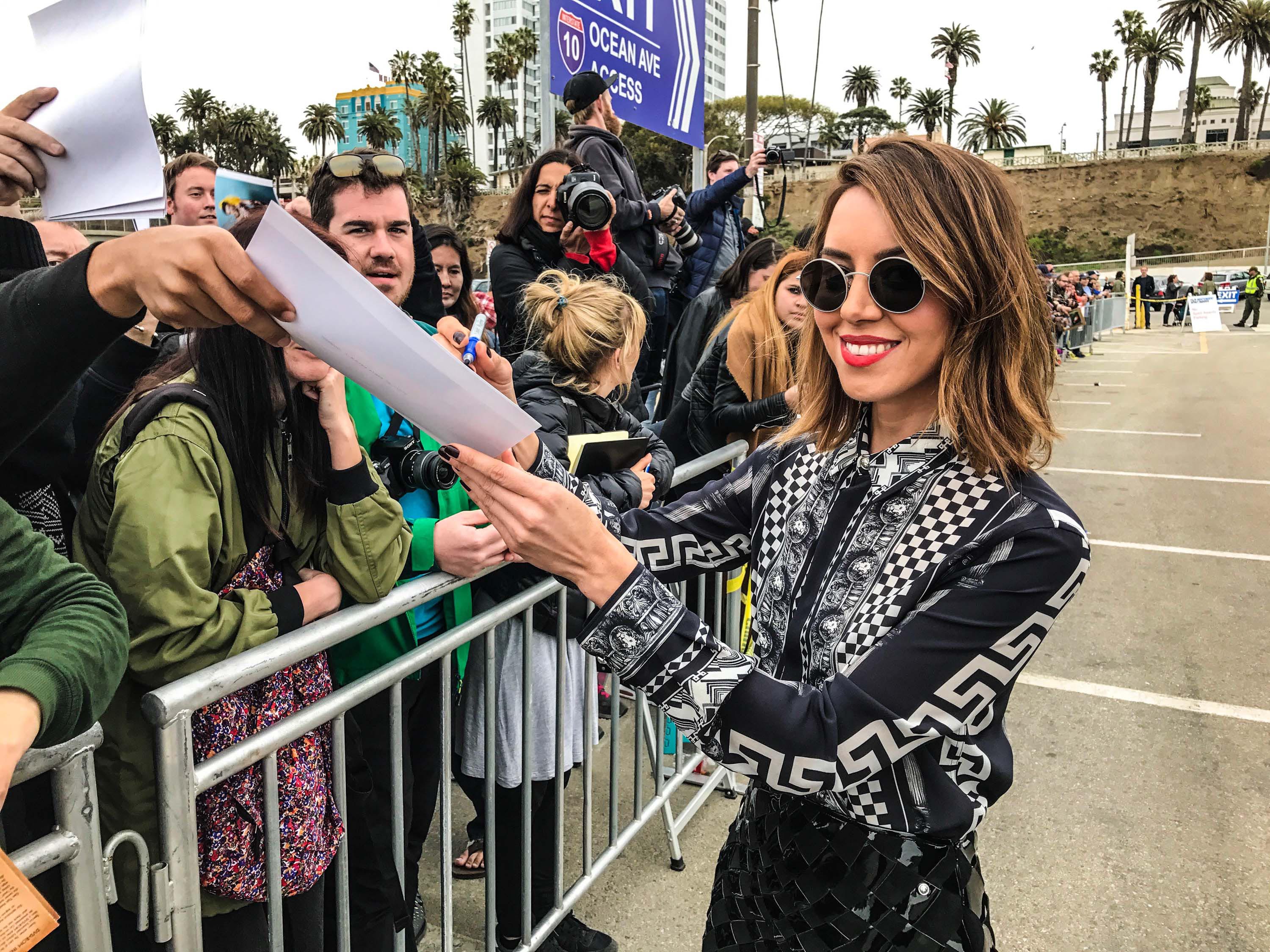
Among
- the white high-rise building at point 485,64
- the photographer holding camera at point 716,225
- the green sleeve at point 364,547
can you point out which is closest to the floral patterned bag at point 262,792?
the green sleeve at point 364,547

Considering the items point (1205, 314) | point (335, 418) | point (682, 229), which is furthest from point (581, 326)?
point (1205, 314)

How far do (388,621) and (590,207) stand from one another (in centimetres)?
220

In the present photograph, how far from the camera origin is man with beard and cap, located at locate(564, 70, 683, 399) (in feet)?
15.0

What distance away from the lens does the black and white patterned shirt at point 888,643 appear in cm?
129

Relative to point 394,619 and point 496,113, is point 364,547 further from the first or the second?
point 496,113

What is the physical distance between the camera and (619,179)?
15.3 feet

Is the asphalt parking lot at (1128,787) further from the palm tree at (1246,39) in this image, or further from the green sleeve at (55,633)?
the palm tree at (1246,39)

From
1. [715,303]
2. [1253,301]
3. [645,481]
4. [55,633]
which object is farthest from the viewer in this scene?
[1253,301]

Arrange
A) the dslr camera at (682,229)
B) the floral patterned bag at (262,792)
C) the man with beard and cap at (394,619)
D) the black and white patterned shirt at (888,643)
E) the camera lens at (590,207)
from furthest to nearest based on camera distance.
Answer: the dslr camera at (682,229) → the camera lens at (590,207) → the man with beard and cap at (394,619) → the floral patterned bag at (262,792) → the black and white patterned shirt at (888,643)

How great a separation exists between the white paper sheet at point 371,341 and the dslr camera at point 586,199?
2.68 m

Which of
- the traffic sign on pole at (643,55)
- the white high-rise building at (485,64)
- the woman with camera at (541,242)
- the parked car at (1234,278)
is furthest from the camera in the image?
the white high-rise building at (485,64)

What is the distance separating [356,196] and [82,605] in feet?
5.73

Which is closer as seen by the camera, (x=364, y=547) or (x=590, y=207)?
(x=364, y=547)

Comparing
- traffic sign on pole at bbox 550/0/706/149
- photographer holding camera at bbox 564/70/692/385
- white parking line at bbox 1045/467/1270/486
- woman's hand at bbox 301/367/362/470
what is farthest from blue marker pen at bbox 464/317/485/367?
white parking line at bbox 1045/467/1270/486
